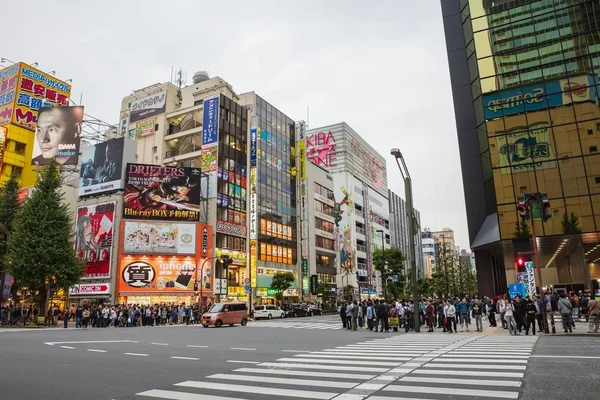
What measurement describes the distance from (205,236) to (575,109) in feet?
124

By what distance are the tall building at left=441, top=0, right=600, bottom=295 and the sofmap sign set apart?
0.23ft

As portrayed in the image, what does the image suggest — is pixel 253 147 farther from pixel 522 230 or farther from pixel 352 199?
pixel 522 230

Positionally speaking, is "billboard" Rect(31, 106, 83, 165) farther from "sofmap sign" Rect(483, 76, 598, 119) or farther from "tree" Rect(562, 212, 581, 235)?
"tree" Rect(562, 212, 581, 235)

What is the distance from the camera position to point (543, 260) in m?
42.4

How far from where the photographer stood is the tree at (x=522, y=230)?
32.0 metres

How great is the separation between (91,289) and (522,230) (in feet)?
136

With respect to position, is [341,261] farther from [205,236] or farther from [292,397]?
[292,397]

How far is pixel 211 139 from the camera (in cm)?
5284

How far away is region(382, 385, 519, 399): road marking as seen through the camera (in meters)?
6.41

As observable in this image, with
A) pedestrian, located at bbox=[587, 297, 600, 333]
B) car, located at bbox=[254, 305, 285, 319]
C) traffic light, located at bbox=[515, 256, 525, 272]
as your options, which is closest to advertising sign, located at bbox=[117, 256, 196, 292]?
car, located at bbox=[254, 305, 285, 319]

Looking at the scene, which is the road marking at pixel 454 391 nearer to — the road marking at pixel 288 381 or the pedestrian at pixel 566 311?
the road marking at pixel 288 381

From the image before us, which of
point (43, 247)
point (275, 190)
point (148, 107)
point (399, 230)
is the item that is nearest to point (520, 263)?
point (43, 247)

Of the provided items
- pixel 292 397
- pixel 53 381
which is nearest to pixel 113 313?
pixel 53 381

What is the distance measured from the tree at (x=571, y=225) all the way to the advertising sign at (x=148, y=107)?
50.6 metres
